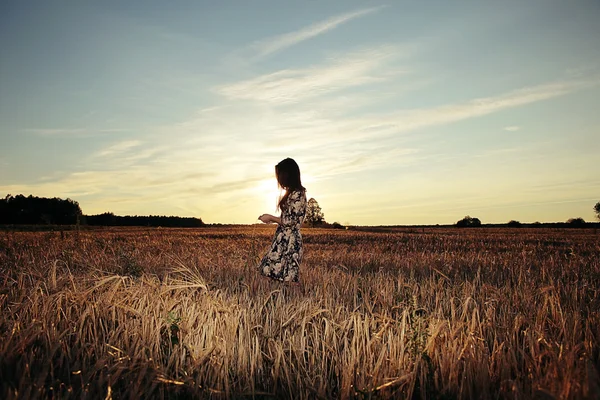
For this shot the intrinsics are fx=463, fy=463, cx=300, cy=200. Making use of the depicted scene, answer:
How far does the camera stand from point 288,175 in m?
7.39

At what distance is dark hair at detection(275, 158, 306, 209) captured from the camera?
738 centimetres

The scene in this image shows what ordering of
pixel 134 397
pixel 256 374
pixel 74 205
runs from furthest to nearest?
pixel 74 205 → pixel 256 374 → pixel 134 397

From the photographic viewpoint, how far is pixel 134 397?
268 centimetres

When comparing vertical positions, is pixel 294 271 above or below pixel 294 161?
below

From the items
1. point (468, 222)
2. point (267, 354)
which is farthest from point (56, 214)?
point (267, 354)

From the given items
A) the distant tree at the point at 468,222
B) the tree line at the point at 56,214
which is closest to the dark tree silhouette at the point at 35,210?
the tree line at the point at 56,214

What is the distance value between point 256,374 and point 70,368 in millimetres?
1355

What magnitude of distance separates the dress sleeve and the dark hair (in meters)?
0.09

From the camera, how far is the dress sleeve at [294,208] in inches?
295

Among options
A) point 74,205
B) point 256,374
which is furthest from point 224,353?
point 74,205

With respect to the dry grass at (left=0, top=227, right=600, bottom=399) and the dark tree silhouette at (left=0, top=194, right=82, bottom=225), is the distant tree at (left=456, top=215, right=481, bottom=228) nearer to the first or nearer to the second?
the dark tree silhouette at (left=0, top=194, right=82, bottom=225)

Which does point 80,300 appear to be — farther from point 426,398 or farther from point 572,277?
point 572,277

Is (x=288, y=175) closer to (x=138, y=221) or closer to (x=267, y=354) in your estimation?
(x=267, y=354)

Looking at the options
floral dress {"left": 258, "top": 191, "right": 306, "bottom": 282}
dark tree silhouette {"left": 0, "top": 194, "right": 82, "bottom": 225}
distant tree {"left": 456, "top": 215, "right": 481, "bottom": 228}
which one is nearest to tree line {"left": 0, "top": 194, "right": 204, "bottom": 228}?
dark tree silhouette {"left": 0, "top": 194, "right": 82, "bottom": 225}
